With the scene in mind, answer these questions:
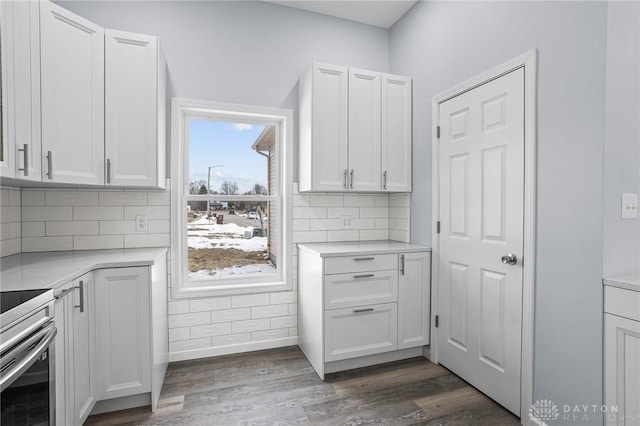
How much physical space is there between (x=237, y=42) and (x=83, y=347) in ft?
8.42

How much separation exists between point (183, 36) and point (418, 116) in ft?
6.99

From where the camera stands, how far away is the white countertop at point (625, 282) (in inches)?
57.9

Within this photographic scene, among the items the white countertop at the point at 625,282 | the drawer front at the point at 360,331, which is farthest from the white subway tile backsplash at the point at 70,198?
the white countertop at the point at 625,282

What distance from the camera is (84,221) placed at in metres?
2.51

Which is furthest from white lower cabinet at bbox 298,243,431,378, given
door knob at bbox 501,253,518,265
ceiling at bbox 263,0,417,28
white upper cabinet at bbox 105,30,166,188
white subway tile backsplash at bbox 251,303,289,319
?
ceiling at bbox 263,0,417,28

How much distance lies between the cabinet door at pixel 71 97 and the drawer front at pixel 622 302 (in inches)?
117

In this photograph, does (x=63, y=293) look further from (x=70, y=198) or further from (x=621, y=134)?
(x=621, y=134)

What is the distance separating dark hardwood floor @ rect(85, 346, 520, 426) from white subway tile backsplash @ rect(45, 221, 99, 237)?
126 cm

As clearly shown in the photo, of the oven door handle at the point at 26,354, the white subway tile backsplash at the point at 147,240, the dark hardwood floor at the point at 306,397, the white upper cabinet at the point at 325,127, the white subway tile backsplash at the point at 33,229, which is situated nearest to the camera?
the oven door handle at the point at 26,354

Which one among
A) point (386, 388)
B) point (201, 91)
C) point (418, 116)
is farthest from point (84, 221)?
point (418, 116)

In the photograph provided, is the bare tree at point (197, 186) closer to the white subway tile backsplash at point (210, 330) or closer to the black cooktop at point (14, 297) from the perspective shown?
the white subway tile backsplash at point (210, 330)

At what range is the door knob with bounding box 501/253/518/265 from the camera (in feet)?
6.71

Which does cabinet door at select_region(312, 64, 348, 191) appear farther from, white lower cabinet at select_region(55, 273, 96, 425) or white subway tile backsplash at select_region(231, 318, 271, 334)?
white lower cabinet at select_region(55, 273, 96, 425)

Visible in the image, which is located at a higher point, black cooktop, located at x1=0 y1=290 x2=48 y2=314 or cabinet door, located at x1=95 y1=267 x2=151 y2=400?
black cooktop, located at x1=0 y1=290 x2=48 y2=314
